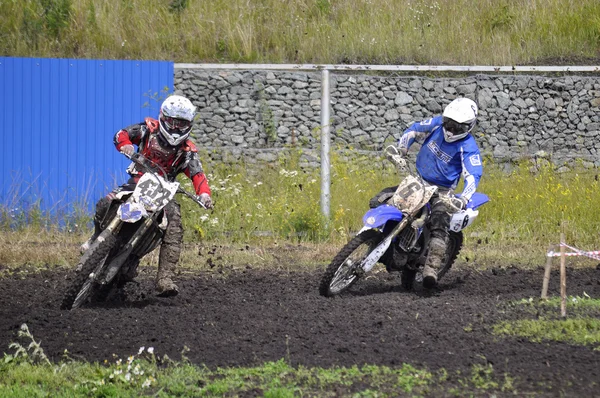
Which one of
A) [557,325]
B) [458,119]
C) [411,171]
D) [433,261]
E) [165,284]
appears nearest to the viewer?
[557,325]

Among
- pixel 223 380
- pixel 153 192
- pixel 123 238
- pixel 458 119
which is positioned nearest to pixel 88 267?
pixel 123 238

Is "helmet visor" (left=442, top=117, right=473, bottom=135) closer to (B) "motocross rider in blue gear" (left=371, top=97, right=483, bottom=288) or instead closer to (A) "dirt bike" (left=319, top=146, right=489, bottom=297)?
(B) "motocross rider in blue gear" (left=371, top=97, right=483, bottom=288)

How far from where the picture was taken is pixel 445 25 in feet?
69.6

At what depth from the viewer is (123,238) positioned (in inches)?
355

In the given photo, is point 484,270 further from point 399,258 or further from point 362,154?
point 362,154

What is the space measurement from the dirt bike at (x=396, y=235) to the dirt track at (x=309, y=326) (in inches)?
10.4

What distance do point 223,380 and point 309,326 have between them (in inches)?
67.6

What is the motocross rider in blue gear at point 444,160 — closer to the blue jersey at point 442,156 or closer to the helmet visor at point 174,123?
the blue jersey at point 442,156

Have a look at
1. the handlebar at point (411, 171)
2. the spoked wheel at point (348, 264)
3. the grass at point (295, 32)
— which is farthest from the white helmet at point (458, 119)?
the grass at point (295, 32)

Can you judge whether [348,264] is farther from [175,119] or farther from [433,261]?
[175,119]

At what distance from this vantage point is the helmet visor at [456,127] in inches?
396

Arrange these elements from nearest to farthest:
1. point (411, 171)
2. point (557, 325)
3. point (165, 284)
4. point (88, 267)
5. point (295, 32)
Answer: point (557, 325) → point (88, 267) → point (165, 284) → point (411, 171) → point (295, 32)

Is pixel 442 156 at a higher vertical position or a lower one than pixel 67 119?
lower

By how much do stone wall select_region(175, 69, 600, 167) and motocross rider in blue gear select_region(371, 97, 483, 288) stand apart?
6.20 meters
